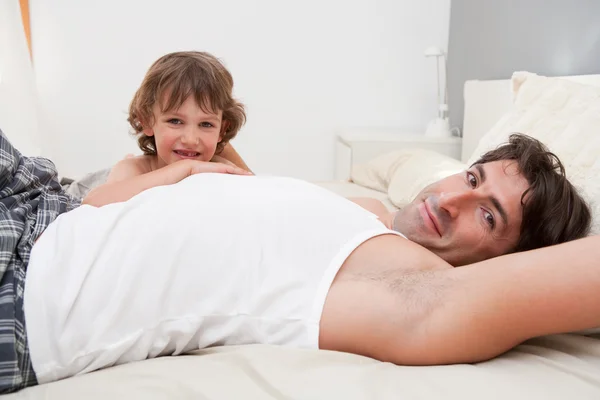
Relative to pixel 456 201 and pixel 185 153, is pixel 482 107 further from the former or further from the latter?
pixel 456 201

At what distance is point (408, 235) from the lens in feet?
3.96

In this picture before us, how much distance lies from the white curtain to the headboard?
259 centimetres

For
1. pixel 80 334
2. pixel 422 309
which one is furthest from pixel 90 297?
pixel 422 309

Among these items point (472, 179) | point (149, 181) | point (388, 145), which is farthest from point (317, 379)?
point (388, 145)

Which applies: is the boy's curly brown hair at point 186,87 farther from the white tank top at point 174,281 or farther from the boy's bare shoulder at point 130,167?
the white tank top at point 174,281

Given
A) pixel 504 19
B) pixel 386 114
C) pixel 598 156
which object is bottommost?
pixel 386 114

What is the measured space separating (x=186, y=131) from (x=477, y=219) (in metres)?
0.94

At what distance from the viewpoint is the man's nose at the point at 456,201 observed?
115 centimetres

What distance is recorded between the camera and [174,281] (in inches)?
32.3

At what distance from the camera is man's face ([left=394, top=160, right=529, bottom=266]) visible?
1.14m

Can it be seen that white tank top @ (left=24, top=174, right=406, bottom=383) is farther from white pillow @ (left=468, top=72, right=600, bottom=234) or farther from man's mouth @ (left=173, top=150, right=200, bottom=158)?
man's mouth @ (left=173, top=150, right=200, bottom=158)

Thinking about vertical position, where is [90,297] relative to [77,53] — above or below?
below

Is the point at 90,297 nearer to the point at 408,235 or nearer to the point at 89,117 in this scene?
the point at 408,235

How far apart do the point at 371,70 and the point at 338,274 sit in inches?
132
